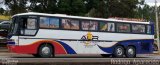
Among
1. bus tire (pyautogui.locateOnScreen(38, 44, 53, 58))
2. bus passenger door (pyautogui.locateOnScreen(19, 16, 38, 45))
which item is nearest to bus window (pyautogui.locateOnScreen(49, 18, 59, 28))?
bus passenger door (pyautogui.locateOnScreen(19, 16, 38, 45))

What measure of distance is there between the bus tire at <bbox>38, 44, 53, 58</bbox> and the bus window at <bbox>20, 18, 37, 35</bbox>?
3.44 ft

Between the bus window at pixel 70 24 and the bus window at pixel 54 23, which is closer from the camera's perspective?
the bus window at pixel 54 23

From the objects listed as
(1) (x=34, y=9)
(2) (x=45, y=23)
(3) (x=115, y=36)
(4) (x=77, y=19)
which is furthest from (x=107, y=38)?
(1) (x=34, y=9)

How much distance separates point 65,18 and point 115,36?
4532mm

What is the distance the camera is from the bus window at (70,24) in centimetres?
2628

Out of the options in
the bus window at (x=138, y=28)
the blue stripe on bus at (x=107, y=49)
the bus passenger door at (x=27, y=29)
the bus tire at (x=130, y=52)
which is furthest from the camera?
the bus window at (x=138, y=28)

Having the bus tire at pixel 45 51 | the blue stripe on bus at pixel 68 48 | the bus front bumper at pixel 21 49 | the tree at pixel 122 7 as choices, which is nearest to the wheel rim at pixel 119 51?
the blue stripe on bus at pixel 68 48

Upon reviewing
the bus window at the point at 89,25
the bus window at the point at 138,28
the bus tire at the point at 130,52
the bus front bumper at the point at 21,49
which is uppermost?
the bus window at the point at 89,25

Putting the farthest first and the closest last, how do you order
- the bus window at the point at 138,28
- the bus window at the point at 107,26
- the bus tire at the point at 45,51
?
the bus window at the point at 138,28, the bus window at the point at 107,26, the bus tire at the point at 45,51

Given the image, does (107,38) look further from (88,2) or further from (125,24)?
(88,2)

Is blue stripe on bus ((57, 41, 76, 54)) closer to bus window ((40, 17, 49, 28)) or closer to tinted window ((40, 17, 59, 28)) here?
tinted window ((40, 17, 59, 28))

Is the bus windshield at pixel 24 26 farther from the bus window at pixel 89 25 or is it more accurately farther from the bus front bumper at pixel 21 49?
the bus window at pixel 89 25

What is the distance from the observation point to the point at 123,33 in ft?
98.3

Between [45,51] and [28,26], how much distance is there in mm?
1743
